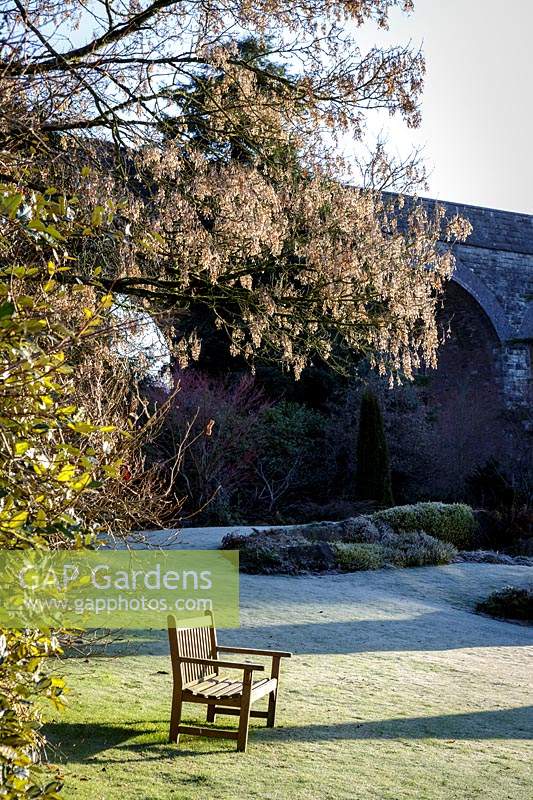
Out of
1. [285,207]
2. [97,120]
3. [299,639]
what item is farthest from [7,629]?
[299,639]

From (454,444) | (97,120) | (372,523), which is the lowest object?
(372,523)

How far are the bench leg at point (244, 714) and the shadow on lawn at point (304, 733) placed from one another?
4.7 inches

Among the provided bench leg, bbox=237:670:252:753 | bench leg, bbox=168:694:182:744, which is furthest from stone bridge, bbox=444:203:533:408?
bench leg, bbox=168:694:182:744

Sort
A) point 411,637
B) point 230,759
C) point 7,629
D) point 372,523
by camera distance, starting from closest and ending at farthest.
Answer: point 7,629 < point 230,759 < point 411,637 < point 372,523

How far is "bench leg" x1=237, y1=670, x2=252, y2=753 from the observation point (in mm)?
5098

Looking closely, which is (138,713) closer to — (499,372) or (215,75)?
(215,75)

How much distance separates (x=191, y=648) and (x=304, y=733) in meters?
0.90

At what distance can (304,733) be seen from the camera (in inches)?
221

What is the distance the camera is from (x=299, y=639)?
835 centimetres

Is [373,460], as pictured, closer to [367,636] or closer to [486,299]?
[486,299]

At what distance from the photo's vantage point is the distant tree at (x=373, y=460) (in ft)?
57.6

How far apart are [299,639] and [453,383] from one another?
14701mm

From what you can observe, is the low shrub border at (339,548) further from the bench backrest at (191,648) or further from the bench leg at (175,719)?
the bench leg at (175,719)

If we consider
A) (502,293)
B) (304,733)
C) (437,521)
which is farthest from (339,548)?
(502,293)
